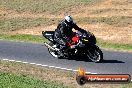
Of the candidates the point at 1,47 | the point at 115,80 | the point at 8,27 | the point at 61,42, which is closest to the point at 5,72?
the point at 61,42

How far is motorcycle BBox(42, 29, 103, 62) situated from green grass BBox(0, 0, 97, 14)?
1975cm

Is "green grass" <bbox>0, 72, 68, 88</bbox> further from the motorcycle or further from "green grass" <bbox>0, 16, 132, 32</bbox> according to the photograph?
"green grass" <bbox>0, 16, 132, 32</bbox>

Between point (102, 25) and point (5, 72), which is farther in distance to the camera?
point (102, 25)

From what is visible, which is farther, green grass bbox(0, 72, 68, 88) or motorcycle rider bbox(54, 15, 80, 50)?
motorcycle rider bbox(54, 15, 80, 50)

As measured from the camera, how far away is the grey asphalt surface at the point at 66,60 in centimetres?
1589

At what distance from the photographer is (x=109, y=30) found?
1137 inches

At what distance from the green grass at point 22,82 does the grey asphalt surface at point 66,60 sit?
8.87 feet

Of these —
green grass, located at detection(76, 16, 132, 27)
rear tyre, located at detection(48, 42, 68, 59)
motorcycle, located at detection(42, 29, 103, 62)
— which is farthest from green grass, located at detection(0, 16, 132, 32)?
motorcycle, located at detection(42, 29, 103, 62)

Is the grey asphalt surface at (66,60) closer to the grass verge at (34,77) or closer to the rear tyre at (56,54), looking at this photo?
the rear tyre at (56,54)

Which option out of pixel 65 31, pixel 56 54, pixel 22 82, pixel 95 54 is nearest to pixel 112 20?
pixel 56 54

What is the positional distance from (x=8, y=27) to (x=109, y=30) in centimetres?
791

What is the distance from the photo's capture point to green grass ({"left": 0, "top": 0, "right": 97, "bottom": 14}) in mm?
39094

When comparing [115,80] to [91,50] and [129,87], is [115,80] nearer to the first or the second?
[129,87]

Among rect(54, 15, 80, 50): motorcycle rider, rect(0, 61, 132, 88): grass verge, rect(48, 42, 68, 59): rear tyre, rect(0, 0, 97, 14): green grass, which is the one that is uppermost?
rect(54, 15, 80, 50): motorcycle rider
